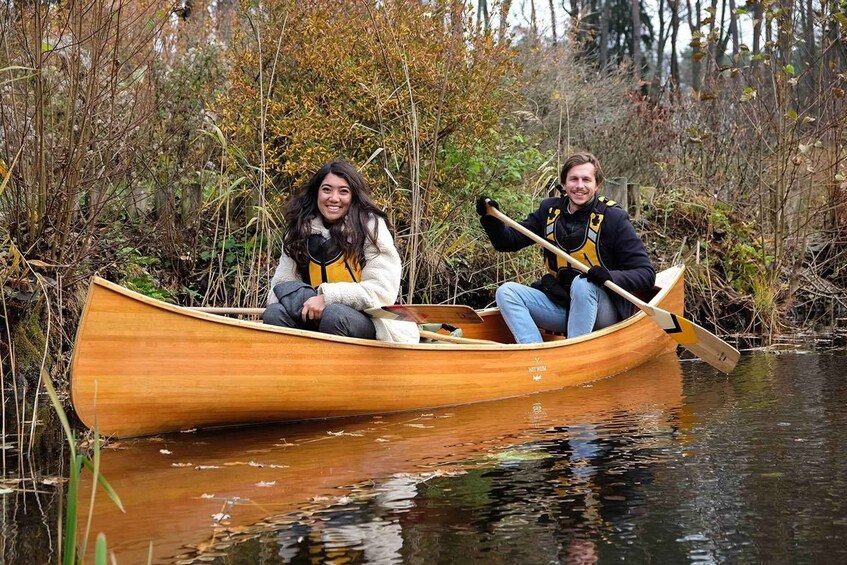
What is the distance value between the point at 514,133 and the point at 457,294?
1716mm

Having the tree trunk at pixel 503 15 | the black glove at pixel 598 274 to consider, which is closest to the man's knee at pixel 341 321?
the black glove at pixel 598 274

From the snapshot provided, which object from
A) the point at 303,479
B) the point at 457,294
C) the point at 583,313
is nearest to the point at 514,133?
the point at 457,294

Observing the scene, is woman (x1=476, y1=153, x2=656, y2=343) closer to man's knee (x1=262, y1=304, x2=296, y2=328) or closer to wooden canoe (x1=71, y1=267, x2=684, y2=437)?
wooden canoe (x1=71, y1=267, x2=684, y2=437)

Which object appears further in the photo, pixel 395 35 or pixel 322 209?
pixel 395 35

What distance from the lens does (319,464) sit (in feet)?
14.6

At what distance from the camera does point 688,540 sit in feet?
10.6

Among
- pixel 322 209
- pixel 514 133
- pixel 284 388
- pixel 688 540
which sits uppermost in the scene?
pixel 514 133

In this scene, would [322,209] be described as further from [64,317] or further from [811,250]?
[811,250]

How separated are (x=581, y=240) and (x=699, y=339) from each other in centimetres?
91

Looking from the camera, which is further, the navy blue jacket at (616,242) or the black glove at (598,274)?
the navy blue jacket at (616,242)

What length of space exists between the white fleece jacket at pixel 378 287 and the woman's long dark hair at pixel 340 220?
0.03m

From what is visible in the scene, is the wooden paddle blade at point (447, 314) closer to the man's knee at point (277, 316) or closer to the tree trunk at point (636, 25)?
the man's knee at point (277, 316)

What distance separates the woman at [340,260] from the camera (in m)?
5.38

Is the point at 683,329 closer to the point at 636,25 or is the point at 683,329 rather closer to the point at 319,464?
the point at 319,464
